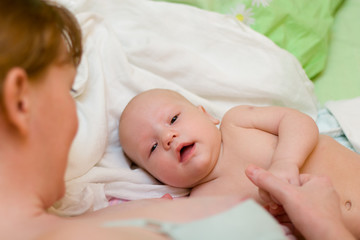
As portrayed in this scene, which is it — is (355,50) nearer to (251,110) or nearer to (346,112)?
(346,112)

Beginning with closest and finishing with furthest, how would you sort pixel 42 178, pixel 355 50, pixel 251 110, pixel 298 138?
pixel 42 178
pixel 298 138
pixel 251 110
pixel 355 50

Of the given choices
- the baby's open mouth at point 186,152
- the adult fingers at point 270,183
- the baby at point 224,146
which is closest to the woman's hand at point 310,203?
the adult fingers at point 270,183

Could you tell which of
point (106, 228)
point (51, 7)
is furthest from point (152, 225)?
point (51, 7)

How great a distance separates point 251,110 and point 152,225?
0.71m

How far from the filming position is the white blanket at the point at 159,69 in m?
1.32

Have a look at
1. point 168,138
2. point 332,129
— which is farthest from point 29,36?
point 332,129

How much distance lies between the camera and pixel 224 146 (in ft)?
4.31

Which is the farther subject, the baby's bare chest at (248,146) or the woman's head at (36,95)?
A: the baby's bare chest at (248,146)

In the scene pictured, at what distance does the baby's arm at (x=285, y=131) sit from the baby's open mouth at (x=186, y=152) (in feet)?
0.60

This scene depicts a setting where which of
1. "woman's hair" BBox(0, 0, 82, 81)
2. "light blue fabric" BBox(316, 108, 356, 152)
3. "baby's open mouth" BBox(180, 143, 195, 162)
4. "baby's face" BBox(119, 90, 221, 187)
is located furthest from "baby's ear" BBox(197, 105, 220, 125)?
"woman's hair" BBox(0, 0, 82, 81)

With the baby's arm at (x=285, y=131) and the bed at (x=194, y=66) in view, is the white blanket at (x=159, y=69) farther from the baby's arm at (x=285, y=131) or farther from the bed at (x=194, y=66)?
the baby's arm at (x=285, y=131)

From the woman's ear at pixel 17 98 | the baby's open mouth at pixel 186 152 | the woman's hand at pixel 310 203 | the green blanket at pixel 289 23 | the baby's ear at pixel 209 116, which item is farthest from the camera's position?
the green blanket at pixel 289 23

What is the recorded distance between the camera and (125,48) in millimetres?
1459

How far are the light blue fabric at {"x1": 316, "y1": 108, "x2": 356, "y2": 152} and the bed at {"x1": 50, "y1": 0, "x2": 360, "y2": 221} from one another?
0.08 ft
